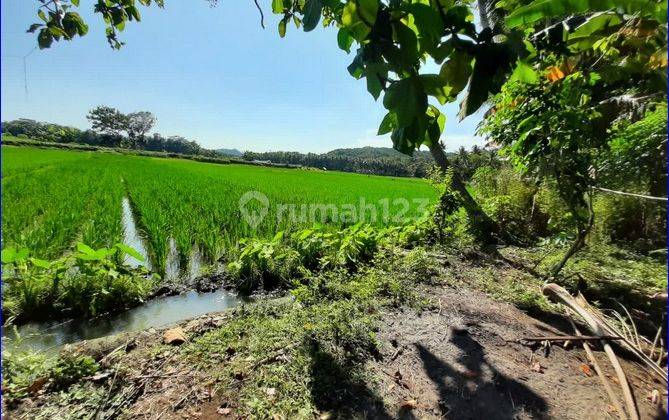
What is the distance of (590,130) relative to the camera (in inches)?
112

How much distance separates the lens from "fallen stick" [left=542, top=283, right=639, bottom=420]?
1498mm

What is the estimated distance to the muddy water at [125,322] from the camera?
2.90 m

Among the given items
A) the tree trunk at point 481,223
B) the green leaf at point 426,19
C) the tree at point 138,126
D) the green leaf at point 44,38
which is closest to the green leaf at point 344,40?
the green leaf at point 426,19

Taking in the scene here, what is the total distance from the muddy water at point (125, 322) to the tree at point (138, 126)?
253ft

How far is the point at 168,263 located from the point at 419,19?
526 centimetres

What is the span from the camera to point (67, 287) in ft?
10.7

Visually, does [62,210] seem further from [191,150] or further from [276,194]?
[191,150]

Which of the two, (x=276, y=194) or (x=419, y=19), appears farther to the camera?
(x=276, y=194)

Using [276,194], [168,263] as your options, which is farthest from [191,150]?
[168,263]

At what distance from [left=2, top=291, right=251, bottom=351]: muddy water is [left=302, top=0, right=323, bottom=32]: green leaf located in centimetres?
317

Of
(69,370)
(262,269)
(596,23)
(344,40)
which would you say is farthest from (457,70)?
(262,269)

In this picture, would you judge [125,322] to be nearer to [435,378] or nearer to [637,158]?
[435,378]

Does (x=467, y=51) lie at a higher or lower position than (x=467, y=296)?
higher

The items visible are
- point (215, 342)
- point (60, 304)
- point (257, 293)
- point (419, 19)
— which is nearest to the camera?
point (419, 19)
